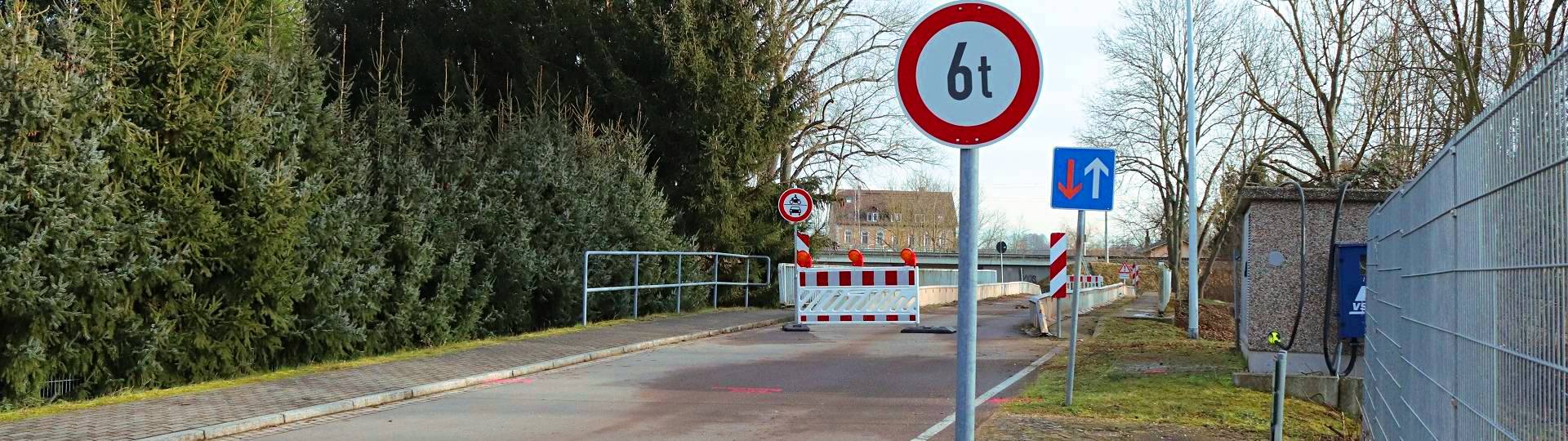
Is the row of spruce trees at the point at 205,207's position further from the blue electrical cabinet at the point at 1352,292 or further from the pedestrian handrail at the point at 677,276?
the blue electrical cabinet at the point at 1352,292

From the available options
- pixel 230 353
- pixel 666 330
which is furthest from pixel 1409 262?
pixel 666 330

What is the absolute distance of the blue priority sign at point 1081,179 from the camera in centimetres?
991

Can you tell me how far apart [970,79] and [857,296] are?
47.3ft

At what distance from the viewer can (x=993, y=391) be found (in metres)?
11.1

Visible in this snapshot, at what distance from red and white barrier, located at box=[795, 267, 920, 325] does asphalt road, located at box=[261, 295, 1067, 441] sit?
2300 millimetres

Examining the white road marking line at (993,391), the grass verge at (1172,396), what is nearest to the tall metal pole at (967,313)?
the white road marking line at (993,391)

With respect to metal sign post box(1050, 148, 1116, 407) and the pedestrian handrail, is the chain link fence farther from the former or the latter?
the pedestrian handrail

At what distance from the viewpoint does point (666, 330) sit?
17.5 metres

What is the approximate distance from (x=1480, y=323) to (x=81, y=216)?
9181mm

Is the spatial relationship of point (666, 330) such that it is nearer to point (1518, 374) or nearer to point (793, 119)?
point (793, 119)

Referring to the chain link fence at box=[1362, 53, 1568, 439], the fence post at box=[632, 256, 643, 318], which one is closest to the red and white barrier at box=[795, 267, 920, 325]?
Answer: the fence post at box=[632, 256, 643, 318]

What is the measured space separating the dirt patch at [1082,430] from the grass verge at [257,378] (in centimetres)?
669

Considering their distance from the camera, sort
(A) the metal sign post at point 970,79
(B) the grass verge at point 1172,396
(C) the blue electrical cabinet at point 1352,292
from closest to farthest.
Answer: (A) the metal sign post at point 970,79
(B) the grass verge at point 1172,396
(C) the blue electrical cabinet at point 1352,292

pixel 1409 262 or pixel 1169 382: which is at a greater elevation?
pixel 1409 262
